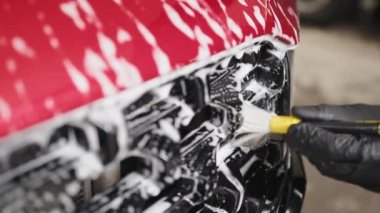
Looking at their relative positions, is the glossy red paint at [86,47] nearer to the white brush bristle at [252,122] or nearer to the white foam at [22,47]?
the white foam at [22,47]

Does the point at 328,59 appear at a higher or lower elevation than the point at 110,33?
lower

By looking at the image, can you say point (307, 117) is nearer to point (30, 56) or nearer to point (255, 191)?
point (255, 191)

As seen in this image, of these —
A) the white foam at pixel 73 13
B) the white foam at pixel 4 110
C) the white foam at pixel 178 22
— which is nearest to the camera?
the white foam at pixel 4 110

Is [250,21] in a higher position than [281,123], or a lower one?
higher

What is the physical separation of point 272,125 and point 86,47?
0.42 metres

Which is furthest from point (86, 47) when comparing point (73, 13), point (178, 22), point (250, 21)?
point (250, 21)

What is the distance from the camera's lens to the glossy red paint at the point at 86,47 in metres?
0.65

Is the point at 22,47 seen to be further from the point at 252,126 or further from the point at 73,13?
the point at 252,126

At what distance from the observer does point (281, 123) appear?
997 millimetres

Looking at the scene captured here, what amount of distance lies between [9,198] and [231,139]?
46 centimetres

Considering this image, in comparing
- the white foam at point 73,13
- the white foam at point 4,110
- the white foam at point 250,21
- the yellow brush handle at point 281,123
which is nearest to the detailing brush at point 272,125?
the yellow brush handle at point 281,123

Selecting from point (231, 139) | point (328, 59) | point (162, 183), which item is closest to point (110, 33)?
point (162, 183)

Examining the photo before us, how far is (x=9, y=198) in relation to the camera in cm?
65

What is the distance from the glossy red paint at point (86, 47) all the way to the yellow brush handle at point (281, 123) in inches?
6.7
